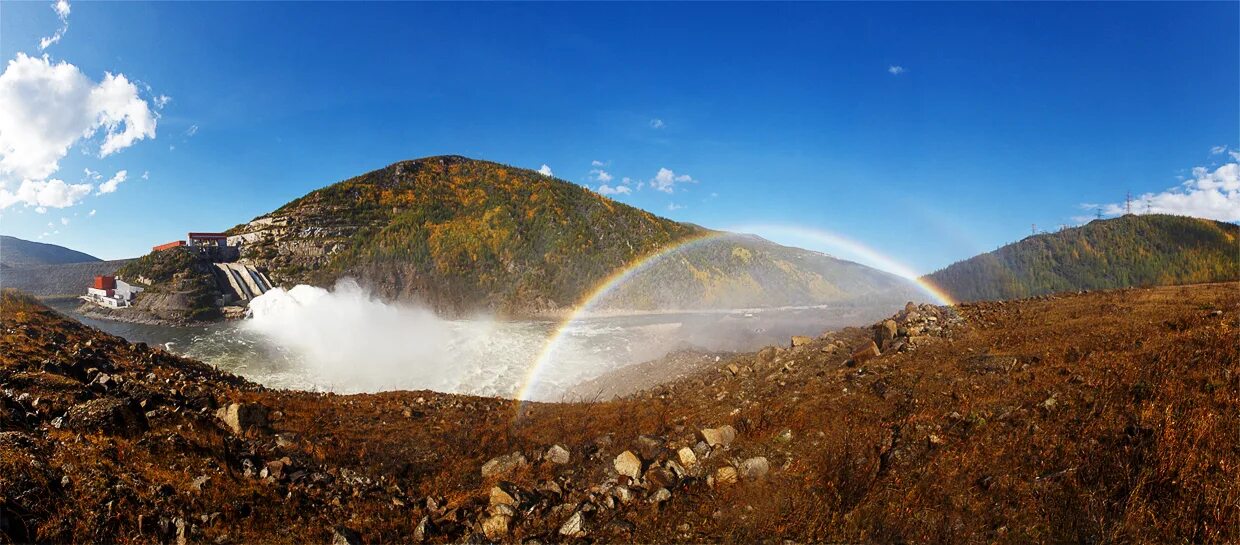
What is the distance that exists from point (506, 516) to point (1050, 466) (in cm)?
682

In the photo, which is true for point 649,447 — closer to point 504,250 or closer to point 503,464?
point 503,464

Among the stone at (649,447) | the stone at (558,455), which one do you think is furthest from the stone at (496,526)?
the stone at (649,447)

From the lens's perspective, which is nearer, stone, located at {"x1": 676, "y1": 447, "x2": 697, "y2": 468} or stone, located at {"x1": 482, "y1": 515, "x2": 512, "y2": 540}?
stone, located at {"x1": 482, "y1": 515, "x2": 512, "y2": 540}

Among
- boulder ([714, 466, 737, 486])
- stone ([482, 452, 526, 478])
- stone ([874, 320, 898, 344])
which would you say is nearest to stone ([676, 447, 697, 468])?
boulder ([714, 466, 737, 486])

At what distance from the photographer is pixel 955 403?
8.30 metres

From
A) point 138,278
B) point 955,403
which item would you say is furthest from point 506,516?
point 138,278

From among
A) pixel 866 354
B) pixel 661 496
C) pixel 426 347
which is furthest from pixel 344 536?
pixel 426 347

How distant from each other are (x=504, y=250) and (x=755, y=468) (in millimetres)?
83670

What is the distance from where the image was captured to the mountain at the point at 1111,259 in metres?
34.9

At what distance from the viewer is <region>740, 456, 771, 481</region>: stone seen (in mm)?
6791

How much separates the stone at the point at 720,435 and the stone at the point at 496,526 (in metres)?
3.71

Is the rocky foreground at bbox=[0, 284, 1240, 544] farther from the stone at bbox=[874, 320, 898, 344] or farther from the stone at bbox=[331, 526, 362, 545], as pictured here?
the stone at bbox=[874, 320, 898, 344]

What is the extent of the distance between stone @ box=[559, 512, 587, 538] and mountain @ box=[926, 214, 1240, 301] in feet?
Answer: 148

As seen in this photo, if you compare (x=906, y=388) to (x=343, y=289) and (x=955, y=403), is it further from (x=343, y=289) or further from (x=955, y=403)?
(x=343, y=289)
